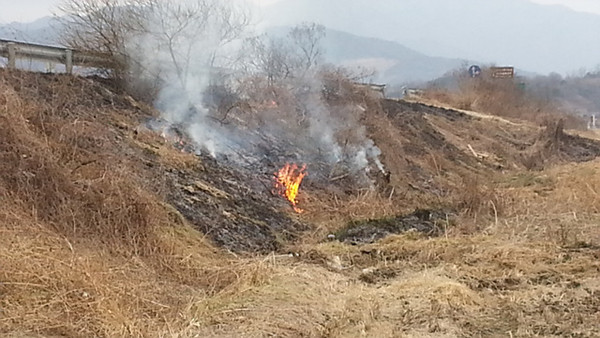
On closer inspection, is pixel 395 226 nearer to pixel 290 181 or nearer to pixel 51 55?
pixel 290 181

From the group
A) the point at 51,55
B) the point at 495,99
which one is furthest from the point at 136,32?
the point at 495,99

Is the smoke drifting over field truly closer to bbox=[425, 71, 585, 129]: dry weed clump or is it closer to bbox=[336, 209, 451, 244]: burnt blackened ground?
bbox=[336, 209, 451, 244]: burnt blackened ground

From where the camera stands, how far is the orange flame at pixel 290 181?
13598 millimetres

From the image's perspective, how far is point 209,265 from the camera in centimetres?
846

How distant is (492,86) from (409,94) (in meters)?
6.66

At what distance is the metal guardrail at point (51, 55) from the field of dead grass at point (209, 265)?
0.76 meters

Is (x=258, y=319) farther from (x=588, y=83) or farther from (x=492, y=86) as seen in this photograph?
(x=588, y=83)

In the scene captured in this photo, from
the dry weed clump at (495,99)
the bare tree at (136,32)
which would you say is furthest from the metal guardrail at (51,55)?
the dry weed clump at (495,99)

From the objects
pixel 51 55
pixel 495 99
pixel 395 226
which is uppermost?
pixel 51 55

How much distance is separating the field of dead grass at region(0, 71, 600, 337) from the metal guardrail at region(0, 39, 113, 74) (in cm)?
76

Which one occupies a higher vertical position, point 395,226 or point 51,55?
point 51,55

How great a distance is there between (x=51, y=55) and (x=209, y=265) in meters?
7.70

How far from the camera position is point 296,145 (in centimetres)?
1764

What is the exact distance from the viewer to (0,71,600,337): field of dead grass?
605 centimetres
